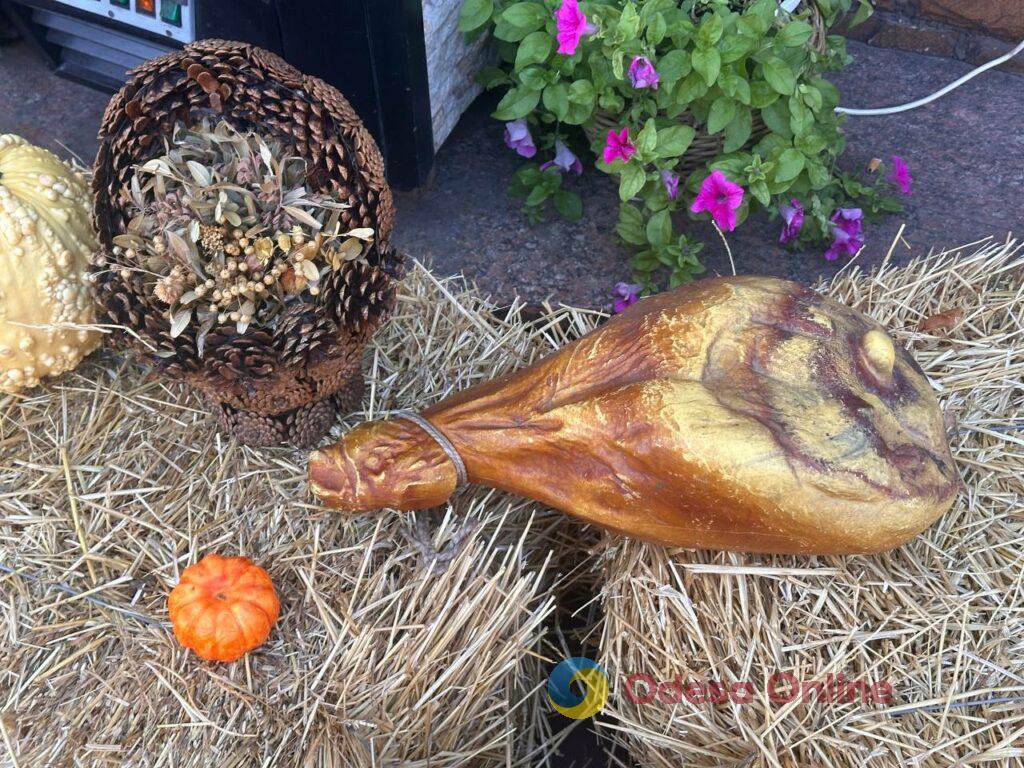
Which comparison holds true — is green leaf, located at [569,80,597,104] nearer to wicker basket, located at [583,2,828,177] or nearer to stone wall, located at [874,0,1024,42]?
wicker basket, located at [583,2,828,177]

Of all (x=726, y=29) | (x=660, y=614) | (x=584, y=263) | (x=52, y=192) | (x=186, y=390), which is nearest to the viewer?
(x=660, y=614)

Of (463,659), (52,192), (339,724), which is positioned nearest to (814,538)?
(463,659)

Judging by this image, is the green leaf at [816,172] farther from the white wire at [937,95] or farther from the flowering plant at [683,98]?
the white wire at [937,95]

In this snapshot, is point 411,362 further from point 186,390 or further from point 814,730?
point 814,730

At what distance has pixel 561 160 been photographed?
6.90ft

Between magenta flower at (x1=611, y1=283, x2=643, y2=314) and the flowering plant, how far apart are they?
0.05 m

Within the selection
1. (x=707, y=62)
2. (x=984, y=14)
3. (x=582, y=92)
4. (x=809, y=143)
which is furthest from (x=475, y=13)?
(x=984, y=14)

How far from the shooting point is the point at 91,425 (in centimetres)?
148

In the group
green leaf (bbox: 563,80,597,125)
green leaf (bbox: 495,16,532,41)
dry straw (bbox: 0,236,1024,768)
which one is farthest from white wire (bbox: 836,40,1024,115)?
dry straw (bbox: 0,236,1024,768)

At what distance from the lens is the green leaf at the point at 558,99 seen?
1845 mm

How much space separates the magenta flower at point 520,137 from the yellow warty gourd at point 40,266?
3.07 feet

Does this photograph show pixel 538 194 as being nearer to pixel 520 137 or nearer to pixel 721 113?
pixel 520 137

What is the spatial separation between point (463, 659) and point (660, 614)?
30cm

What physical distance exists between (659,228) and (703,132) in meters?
0.24
